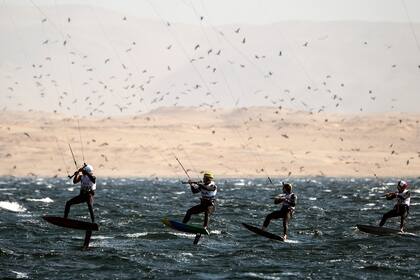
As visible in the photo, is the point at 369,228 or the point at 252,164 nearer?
the point at 369,228

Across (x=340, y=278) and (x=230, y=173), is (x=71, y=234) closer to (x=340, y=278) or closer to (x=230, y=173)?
(x=340, y=278)

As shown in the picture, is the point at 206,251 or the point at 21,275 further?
the point at 206,251

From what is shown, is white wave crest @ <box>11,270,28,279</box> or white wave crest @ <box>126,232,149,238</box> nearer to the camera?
white wave crest @ <box>11,270,28,279</box>

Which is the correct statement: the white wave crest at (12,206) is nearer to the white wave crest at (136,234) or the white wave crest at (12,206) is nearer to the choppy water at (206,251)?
the choppy water at (206,251)

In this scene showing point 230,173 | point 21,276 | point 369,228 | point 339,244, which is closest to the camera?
point 21,276

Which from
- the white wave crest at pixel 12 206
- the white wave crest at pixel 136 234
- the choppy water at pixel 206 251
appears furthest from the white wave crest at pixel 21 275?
the white wave crest at pixel 12 206

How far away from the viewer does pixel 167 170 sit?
19288 centimetres

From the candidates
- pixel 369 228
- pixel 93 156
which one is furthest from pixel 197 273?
pixel 93 156

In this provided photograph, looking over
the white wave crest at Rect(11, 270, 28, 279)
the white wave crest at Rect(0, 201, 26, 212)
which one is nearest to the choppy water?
the white wave crest at Rect(11, 270, 28, 279)

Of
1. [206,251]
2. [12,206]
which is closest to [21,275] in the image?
[206,251]

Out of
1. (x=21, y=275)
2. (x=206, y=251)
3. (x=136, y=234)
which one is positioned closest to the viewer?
(x=21, y=275)

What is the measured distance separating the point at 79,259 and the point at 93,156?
171m

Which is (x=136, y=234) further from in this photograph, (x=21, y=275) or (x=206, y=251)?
(x=21, y=275)

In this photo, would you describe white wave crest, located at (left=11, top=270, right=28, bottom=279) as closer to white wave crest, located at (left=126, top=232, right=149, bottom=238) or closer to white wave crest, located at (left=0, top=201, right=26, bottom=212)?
white wave crest, located at (left=126, top=232, right=149, bottom=238)
